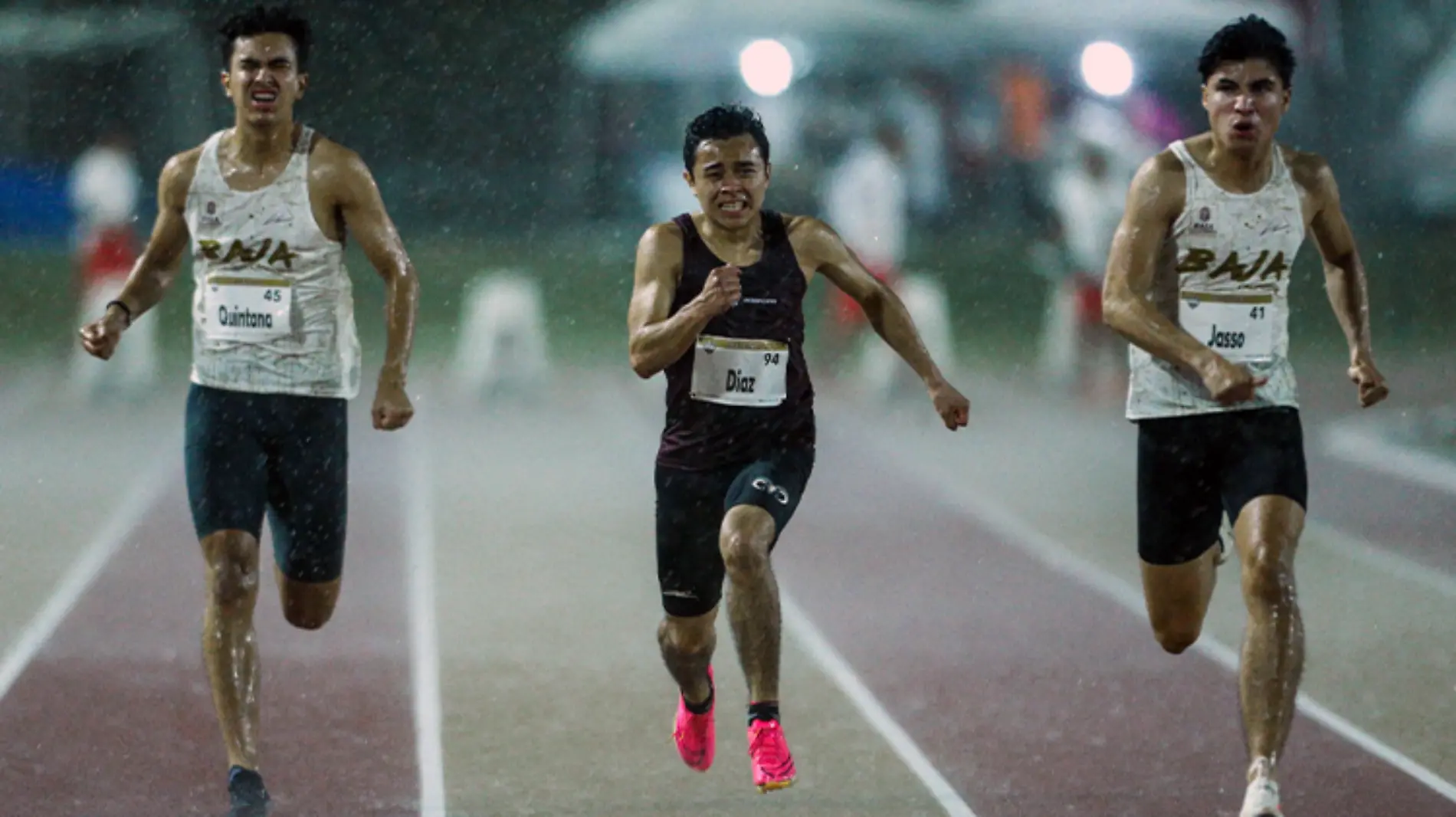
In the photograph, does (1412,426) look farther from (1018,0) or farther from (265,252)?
Answer: (265,252)

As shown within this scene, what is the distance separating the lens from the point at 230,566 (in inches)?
191

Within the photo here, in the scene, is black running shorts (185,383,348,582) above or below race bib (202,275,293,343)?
below

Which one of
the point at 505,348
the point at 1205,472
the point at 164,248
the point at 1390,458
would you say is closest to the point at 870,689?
the point at 1205,472

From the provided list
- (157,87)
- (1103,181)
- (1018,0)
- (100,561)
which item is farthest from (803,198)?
(100,561)

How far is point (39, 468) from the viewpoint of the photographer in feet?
37.3

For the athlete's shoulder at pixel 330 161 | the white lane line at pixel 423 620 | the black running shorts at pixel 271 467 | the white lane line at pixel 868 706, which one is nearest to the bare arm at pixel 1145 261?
the white lane line at pixel 868 706

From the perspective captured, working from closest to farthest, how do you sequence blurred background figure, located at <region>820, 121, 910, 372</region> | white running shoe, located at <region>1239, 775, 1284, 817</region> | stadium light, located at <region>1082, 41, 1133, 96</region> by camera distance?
white running shoe, located at <region>1239, 775, 1284, 817</region>, blurred background figure, located at <region>820, 121, 910, 372</region>, stadium light, located at <region>1082, 41, 1133, 96</region>

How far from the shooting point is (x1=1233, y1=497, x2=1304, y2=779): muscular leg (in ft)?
14.8

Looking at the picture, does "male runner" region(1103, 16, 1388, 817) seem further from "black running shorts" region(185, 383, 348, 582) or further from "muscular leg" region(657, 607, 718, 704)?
"black running shorts" region(185, 383, 348, 582)

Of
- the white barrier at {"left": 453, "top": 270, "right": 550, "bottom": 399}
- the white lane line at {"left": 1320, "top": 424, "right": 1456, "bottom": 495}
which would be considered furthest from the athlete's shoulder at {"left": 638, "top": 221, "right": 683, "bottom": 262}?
the white barrier at {"left": 453, "top": 270, "right": 550, "bottom": 399}

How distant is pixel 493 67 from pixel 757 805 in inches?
557

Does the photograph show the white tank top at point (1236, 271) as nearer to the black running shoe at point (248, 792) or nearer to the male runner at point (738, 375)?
the male runner at point (738, 375)

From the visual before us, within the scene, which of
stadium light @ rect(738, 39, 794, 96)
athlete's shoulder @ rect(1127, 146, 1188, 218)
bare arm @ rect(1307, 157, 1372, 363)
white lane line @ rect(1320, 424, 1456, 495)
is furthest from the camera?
stadium light @ rect(738, 39, 794, 96)

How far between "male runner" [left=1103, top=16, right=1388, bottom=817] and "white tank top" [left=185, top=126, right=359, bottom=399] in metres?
1.77
